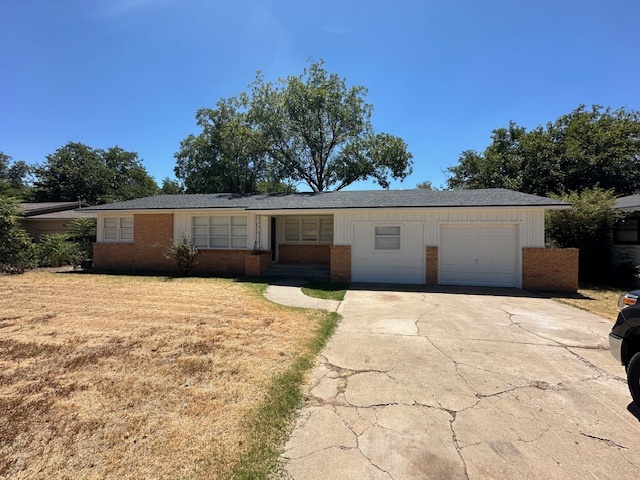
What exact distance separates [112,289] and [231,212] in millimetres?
5486

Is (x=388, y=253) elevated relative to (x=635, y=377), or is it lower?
elevated

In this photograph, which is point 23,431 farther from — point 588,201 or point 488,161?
point 488,161

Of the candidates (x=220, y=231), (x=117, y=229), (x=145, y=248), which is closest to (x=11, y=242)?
(x=117, y=229)

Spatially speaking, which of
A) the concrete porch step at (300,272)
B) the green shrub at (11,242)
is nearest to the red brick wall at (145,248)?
the green shrub at (11,242)

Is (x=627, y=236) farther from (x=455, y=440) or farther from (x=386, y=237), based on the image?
(x=455, y=440)

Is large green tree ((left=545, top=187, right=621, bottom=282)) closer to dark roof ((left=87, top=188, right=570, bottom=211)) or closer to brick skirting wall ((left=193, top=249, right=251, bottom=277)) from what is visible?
dark roof ((left=87, top=188, right=570, bottom=211))

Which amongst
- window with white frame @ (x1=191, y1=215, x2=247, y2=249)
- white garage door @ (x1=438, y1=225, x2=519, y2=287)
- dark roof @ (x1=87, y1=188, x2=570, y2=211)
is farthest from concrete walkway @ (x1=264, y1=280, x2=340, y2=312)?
white garage door @ (x1=438, y1=225, x2=519, y2=287)

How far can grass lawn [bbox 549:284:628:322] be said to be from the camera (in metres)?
7.65

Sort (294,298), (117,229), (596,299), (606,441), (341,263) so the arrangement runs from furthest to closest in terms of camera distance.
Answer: (117,229), (341,263), (596,299), (294,298), (606,441)

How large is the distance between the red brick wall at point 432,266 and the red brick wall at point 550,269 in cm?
279

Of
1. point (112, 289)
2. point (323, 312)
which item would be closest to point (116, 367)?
point (323, 312)

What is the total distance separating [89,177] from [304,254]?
3482 cm

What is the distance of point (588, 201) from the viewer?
1231 cm

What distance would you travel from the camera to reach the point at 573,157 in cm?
1942
